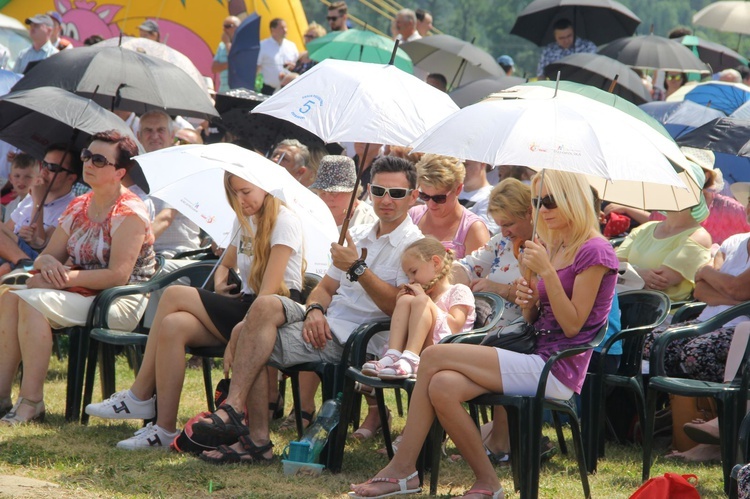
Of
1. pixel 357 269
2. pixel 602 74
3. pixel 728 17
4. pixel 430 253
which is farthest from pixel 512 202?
pixel 728 17

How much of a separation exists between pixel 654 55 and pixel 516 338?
7.76 meters

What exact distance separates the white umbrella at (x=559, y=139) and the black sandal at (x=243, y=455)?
1.70 meters

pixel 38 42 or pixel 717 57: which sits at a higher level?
pixel 717 57

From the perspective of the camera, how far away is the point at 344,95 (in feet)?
18.9

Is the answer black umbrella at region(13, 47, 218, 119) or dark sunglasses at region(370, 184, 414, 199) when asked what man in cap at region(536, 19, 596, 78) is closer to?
black umbrella at region(13, 47, 218, 119)

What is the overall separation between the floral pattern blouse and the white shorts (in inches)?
107

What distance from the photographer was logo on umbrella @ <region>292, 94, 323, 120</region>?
5.76 meters

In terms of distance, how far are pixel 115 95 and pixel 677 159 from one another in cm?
446

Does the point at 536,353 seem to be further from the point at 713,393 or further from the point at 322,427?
the point at 322,427

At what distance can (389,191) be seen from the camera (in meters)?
5.47

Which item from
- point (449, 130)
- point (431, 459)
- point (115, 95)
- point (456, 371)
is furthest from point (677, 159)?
point (115, 95)

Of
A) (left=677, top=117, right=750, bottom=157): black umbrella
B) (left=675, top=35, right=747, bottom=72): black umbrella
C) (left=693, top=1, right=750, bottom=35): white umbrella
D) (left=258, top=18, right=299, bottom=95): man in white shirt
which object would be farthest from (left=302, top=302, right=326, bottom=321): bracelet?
(left=675, top=35, right=747, bottom=72): black umbrella

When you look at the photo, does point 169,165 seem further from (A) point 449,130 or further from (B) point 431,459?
(B) point 431,459

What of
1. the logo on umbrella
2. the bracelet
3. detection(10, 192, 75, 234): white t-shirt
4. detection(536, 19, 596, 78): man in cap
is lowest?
the bracelet
